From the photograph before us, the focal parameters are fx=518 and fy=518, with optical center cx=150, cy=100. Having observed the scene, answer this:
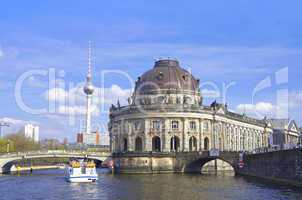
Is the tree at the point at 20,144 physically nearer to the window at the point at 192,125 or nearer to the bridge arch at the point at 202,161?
the window at the point at 192,125

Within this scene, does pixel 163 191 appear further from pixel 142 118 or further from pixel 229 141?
pixel 229 141

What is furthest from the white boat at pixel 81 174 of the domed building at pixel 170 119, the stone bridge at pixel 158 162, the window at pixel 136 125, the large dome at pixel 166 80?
the large dome at pixel 166 80

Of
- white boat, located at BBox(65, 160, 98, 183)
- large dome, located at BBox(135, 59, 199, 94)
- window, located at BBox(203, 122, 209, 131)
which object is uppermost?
large dome, located at BBox(135, 59, 199, 94)

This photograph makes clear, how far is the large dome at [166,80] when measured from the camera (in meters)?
130

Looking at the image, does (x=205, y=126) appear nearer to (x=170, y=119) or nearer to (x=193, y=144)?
(x=193, y=144)

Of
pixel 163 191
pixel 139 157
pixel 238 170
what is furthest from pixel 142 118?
pixel 163 191

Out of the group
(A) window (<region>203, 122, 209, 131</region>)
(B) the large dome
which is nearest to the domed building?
(B) the large dome

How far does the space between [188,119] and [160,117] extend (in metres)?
6.68

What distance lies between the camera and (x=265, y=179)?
267ft

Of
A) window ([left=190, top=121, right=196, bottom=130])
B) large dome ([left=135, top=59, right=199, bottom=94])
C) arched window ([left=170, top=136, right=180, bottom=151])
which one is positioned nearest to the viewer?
arched window ([left=170, top=136, right=180, bottom=151])

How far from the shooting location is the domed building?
12038 cm

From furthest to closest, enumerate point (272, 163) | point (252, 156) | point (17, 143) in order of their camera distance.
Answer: point (17, 143)
point (252, 156)
point (272, 163)

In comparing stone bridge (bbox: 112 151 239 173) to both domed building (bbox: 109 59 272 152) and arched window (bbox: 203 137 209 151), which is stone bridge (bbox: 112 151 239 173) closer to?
domed building (bbox: 109 59 272 152)

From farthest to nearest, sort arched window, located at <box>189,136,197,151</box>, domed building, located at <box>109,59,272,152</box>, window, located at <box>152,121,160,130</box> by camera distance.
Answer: arched window, located at <box>189,136,197,151</box> < window, located at <box>152,121,160,130</box> < domed building, located at <box>109,59,272,152</box>
